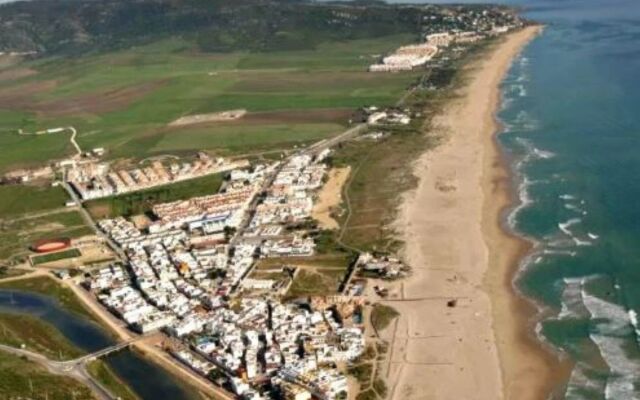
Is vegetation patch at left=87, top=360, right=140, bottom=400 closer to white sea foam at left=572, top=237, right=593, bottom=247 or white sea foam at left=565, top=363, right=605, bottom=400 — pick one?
white sea foam at left=565, top=363, right=605, bottom=400

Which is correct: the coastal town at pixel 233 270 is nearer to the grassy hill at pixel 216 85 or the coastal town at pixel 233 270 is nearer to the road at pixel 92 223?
the road at pixel 92 223

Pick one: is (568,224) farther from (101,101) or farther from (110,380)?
(101,101)

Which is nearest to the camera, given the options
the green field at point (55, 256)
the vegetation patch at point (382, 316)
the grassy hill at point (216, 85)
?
the vegetation patch at point (382, 316)

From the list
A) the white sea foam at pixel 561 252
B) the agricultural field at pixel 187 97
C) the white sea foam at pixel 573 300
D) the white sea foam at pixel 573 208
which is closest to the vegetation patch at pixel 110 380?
the white sea foam at pixel 573 300

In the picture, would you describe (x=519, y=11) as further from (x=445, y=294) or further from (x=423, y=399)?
(x=423, y=399)

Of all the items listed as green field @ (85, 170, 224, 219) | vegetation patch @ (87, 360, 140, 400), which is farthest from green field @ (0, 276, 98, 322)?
green field @ (85, 170, 224, 219)

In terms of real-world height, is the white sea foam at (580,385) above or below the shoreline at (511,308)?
above

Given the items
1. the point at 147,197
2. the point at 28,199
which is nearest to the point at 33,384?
the point at 147,197
